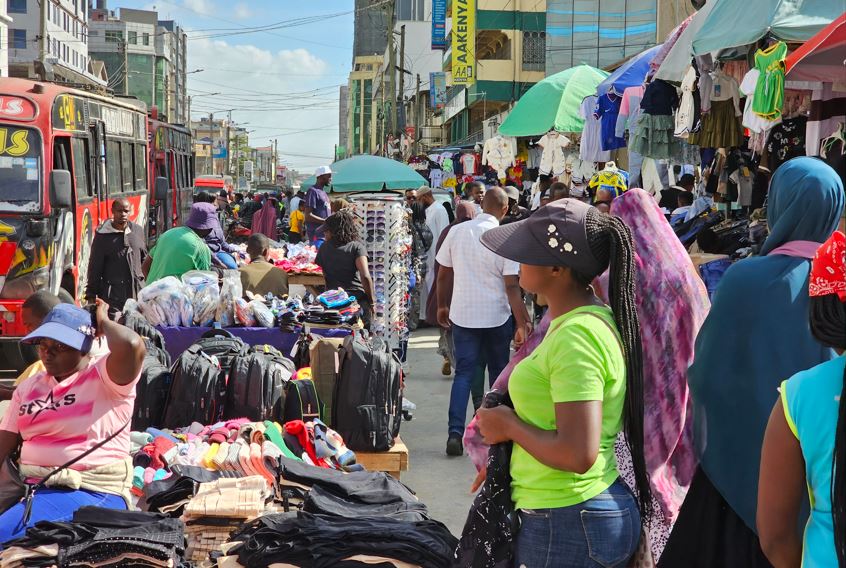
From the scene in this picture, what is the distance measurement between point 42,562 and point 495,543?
1961 millimetres

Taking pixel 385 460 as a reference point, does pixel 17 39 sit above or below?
above

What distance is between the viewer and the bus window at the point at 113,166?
50.5 feet

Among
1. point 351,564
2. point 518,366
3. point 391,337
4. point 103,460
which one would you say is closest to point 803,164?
point 518,366

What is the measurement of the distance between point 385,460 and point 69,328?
2.84 meters

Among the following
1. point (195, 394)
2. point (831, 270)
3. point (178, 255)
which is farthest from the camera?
point (178, 255)

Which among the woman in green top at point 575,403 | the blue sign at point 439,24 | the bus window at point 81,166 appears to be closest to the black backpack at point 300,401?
the woman in green top at point 575,403

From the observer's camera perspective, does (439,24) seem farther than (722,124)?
Yes

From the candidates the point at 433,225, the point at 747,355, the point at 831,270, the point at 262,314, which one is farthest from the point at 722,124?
the point at 831,270

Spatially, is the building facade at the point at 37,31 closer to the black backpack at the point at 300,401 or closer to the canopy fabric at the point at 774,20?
the black backpack at the point at 300,401

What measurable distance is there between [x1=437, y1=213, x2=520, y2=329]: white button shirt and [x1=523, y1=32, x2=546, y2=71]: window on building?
121 feet

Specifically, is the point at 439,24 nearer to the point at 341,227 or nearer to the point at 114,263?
the point at 114,263

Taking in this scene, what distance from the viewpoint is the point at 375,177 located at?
16625mm

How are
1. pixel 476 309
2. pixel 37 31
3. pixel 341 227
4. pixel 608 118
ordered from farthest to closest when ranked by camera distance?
pixel 37 31
pixel 608 118
pixel 341 227
pixel 476 309

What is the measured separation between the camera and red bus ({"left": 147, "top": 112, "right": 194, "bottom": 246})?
70.6 feet
